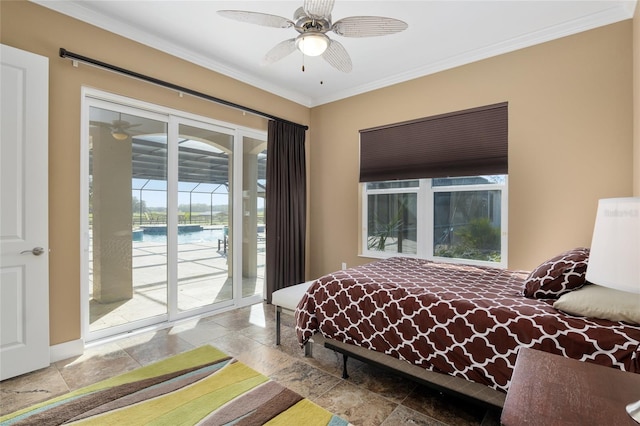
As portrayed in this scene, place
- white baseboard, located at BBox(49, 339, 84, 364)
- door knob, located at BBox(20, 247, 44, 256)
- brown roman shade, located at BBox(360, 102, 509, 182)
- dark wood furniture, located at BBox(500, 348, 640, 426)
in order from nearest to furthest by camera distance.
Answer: dark wood furniture, located at BBox(500, 348, 640, 426) < door knob, located at BBox(20, 247, 44, 256) < white baseboard, located at BBox(49, 339, 84, 364) < brown roman shade, located at BBox(360, 102, 509, 182)

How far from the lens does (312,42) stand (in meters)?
2.12

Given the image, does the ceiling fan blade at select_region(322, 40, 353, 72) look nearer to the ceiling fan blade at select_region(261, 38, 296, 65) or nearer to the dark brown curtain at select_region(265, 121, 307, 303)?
the ceiling fan blade at select_region(261, 38, 296, 65)

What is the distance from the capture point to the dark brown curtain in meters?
4.08

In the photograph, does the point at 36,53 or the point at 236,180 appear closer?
the point at 36,53

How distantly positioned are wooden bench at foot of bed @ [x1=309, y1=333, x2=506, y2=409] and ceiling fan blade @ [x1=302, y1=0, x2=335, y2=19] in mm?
2191

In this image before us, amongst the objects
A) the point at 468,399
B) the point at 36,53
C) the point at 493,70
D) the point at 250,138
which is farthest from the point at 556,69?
the point at 36,53

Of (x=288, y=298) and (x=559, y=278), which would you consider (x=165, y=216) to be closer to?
(x=288, y=298)

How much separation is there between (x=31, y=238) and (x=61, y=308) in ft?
2.05

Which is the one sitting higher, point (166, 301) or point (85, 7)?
point (85, 7)

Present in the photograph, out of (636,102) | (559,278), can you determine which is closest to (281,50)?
(559,278)

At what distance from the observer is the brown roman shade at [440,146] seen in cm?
318

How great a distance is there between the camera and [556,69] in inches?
112

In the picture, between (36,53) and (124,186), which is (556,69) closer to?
(124,186)

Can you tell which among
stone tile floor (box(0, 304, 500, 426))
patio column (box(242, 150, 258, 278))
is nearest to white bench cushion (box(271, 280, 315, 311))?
stone tile floor (box(0, 304, 500, 426))
